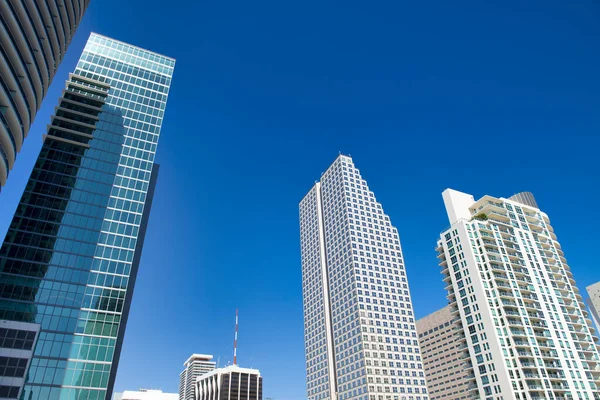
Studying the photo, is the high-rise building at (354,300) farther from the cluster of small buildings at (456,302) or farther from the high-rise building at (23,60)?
the high-rise building at (23,60)

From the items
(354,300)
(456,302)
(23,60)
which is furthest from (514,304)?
(23,60)

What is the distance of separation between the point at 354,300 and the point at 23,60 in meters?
117

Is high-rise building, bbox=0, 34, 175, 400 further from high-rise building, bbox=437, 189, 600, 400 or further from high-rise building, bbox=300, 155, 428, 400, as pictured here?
high-rise building, bbox=437, 189, 600, 400

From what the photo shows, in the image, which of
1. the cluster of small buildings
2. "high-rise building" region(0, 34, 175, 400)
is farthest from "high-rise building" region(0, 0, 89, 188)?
the cluster of small buildings

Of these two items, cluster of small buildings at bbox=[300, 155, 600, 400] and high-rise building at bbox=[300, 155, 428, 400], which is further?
high-rise building at bbox=[300, 155, 428, 400]

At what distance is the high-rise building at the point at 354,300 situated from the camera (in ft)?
446

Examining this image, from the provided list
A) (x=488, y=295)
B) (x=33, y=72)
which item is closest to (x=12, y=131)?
(x=33, y=72)

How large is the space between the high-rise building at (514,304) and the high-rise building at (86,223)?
86829 mm

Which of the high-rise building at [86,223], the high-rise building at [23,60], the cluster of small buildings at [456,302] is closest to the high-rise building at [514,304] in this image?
the cluster of small buildings at [456,302]

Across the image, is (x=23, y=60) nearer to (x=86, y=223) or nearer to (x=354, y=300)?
(x=86, y=223)

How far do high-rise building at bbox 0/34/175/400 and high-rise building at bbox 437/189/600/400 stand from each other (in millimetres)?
86829

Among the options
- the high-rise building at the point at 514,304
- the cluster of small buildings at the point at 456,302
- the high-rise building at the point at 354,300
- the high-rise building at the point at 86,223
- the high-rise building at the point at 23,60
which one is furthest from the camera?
the high-rise building at the point at 354,300

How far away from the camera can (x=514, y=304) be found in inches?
4296

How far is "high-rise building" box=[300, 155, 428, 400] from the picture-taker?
135875 mm
